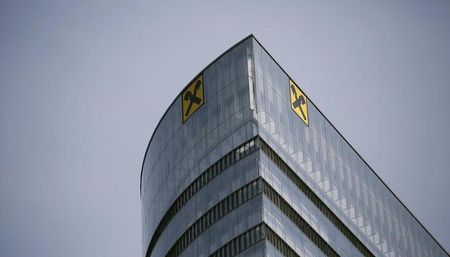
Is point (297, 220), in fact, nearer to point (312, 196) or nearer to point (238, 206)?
point (312, 196)

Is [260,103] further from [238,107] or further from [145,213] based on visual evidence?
[145,213]

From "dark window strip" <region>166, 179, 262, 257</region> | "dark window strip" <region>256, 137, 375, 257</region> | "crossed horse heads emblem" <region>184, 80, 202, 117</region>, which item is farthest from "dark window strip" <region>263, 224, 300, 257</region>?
"crossed horse heads emblem" <region>184, 80, 202, 117</region>

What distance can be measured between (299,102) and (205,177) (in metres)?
14.2

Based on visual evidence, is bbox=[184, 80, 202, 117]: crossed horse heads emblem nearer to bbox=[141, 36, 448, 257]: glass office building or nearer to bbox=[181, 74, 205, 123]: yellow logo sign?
bbox=[181, 74, 205, 123]: yellow logo sign

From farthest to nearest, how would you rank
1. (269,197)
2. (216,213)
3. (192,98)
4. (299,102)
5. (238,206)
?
(192,98), (299,102), (216,213), (238,206), (269,197)

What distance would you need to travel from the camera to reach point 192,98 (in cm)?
12631

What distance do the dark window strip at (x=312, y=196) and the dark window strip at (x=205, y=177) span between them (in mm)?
1958

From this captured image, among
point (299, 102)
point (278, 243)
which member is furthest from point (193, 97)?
point (278, 243)

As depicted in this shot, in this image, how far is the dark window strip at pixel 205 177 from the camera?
376 ft

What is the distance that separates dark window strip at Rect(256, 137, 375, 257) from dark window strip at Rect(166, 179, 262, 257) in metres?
4.54

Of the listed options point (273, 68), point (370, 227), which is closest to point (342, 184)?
point (370, 227)

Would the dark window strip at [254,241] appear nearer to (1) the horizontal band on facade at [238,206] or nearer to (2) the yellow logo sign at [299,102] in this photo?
(1) the horizontal band on facade at [238,206]

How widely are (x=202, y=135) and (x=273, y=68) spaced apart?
11.1 meters

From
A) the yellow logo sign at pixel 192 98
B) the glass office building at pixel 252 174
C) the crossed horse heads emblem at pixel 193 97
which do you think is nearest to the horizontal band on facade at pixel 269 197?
the glass office building at pixel 252 174
